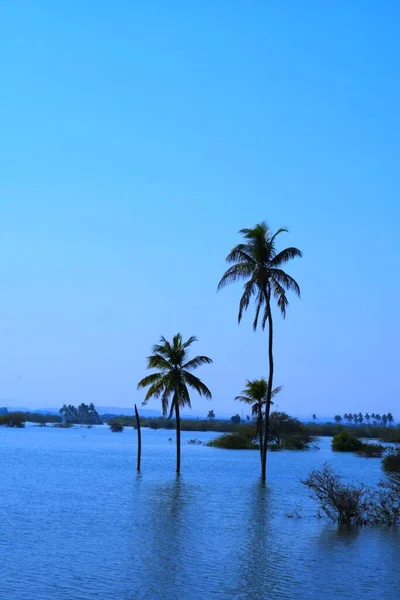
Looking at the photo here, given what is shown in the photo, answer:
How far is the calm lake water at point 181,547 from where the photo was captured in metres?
19.1

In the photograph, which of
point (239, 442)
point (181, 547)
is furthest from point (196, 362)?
point (239, 442)

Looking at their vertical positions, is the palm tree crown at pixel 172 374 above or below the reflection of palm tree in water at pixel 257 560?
above

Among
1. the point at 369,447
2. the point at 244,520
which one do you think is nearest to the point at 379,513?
the point at 244,520

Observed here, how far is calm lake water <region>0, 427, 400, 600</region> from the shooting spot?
62.7ft

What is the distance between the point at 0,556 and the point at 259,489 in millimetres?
23550

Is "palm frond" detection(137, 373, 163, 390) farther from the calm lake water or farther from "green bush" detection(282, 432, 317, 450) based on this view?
"green bush" detection(282, 432, 317, 450)

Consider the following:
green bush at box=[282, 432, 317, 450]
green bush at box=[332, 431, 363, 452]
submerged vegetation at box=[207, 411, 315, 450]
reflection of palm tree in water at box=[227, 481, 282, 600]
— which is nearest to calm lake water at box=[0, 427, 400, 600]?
reflection of palm tree in water at box=[227, 481, 282, 600]

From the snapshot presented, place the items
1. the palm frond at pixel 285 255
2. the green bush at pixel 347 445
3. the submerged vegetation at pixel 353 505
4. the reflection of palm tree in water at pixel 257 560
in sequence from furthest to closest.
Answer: the green bush at pixel 347 445
the palm frond at pixel 285 255
the submerged vegetation at pixel 353 505
the reflection of palm tree in water at pixel 257 560

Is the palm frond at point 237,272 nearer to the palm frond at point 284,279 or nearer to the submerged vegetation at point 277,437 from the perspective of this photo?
the palm frond at point 284,279

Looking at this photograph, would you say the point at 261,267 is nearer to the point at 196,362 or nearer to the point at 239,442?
the point at 196,362

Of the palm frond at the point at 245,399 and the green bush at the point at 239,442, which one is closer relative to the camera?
the palm frond at the point at 245,399

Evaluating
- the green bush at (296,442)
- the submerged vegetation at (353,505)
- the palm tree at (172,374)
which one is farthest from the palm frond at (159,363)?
the green bush at (296,442)

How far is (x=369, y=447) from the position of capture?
285 ft

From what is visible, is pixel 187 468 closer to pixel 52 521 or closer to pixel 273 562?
pixel 52 521
